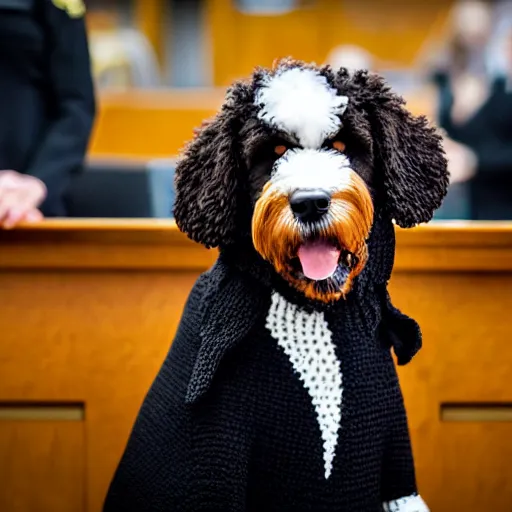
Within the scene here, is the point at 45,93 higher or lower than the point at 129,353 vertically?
higher

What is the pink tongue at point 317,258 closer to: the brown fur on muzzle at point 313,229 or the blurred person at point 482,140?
the brown fur on muzzle at point 313,229

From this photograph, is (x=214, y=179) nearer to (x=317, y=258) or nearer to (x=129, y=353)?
(x=317, y=258)

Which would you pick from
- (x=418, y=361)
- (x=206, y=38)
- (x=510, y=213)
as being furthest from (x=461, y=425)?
(x=206, y=38)

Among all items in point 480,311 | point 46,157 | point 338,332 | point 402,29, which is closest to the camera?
point 338,332

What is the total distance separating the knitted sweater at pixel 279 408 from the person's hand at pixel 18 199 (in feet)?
1.53

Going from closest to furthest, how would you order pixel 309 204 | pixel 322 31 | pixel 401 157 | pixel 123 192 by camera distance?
pixel 309 204, pixel 401 157, pixel 123 192, pixel 322 31

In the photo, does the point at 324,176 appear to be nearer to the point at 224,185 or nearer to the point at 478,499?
the point at 224,185

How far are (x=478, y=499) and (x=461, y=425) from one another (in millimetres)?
134

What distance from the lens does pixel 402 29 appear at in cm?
656

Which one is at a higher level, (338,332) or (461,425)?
(338,332)

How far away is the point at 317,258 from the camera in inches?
31.8

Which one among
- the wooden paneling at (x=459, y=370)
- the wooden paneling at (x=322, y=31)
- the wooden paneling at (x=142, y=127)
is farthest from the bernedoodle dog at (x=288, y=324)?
the wooden paneling at (x=322, y=31)

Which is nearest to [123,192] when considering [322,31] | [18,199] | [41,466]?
[18,199]

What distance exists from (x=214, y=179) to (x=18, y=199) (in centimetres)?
54
